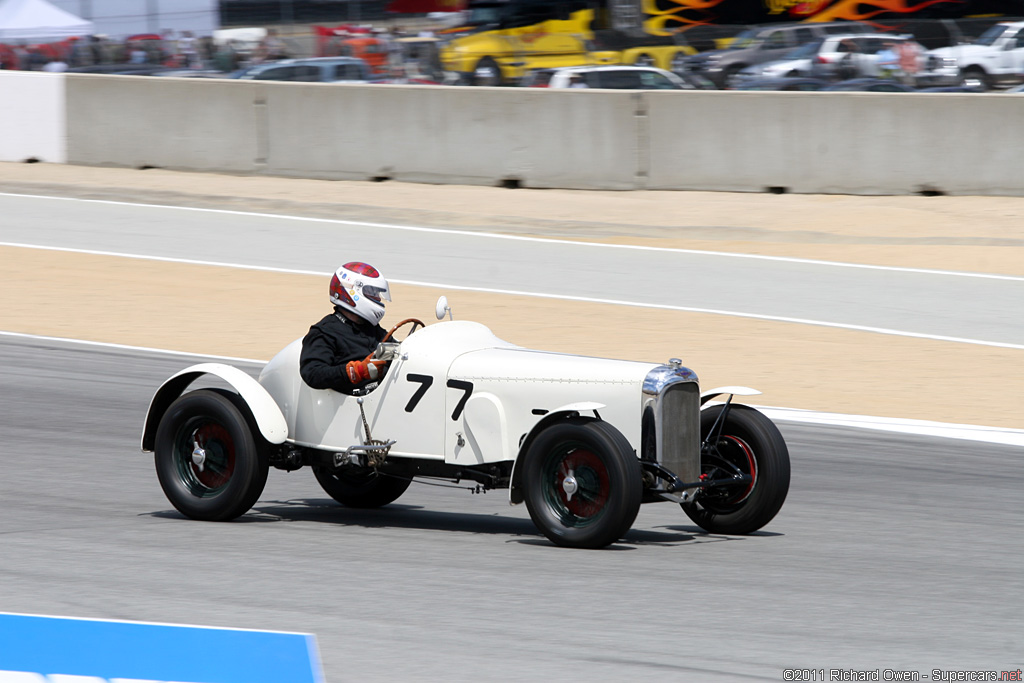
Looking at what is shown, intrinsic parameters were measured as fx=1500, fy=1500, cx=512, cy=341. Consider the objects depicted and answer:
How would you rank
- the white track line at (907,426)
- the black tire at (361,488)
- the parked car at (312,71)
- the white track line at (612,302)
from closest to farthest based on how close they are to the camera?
1. the black tire at (361,488)
2. the white track line at (907,426)
3. the white track line at (612,302)
4. the parked car at (312,71)

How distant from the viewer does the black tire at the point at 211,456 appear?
778cm

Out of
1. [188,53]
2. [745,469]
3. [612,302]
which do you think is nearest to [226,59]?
[188,53]

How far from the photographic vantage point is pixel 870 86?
24.6 meters

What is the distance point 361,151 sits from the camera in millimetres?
22984

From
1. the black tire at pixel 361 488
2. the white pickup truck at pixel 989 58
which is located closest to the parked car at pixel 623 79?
the white pickup truck at pixel 989 58

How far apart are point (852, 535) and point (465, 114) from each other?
598 inches

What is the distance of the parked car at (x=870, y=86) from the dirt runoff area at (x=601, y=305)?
452 cm

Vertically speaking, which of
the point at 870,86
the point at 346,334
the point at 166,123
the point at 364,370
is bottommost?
the point at 364,370

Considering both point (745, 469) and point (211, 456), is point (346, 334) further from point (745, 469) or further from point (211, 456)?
point (745, 469)

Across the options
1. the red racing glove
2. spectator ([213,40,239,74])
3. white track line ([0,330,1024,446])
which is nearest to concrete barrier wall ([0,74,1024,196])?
spectator ([213,40,239,74])

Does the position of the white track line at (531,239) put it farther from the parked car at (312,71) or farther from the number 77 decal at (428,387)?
the number 77 decal at (428,387)

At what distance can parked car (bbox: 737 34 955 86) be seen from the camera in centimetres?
2625

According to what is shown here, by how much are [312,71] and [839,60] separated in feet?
33.4

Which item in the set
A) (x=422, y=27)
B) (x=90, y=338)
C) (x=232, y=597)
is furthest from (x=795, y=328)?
(x=422, y=27)
